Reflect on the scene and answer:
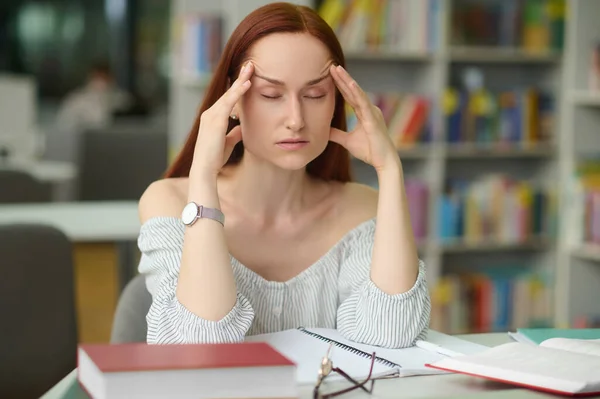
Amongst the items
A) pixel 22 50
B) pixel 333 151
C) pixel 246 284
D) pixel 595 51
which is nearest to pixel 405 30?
pixel 595 51

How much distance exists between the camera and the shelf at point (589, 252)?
406 centimetres

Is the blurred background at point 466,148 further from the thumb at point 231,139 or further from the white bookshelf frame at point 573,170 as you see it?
the thumb at point 231,139

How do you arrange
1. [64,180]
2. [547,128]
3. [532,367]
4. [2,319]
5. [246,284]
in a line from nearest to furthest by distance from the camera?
[532,367]
[246,284]
[2,319]
[547,128]
[64,180]

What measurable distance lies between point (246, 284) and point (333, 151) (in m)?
0.36

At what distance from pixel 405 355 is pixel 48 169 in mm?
4512

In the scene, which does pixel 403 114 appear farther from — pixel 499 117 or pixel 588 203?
pixel 588 203

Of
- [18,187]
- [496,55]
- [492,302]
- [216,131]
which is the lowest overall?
[492,302]

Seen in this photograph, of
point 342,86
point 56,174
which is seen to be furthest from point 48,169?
point 342,86

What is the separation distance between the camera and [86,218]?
131 inches

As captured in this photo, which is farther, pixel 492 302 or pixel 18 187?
pixel 492 302

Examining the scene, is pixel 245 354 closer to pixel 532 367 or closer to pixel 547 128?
pixel 532 367

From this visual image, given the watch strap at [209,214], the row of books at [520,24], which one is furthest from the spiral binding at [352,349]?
the row of books at [520,24]

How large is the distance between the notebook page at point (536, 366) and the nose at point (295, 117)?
1.55ft

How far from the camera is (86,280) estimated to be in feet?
21.8
